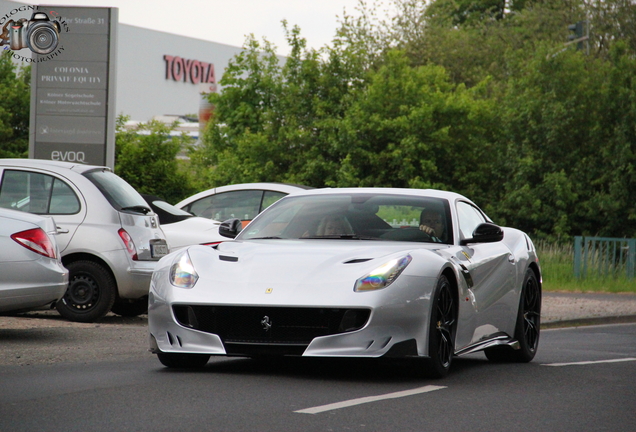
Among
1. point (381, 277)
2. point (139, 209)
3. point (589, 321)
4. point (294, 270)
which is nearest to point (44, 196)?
point (139, 209)

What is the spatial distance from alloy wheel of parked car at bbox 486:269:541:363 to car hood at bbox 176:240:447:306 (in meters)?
1.95

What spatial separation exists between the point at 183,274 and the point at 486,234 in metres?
2.37

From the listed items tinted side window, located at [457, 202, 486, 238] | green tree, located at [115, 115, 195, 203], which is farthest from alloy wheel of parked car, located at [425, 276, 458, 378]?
green tree, located at [115, 115, 195, 203]

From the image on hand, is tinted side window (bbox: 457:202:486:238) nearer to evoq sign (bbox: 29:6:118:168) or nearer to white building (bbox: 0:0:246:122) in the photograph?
evoq sign (bbox: 29:6:118:168)

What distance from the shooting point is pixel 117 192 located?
11.9 m

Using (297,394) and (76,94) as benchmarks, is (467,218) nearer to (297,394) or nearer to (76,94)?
(297,394)

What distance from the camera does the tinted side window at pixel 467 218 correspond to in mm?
8617

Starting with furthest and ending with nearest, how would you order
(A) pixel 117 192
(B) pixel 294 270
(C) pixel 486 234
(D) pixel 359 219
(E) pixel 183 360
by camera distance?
(A) pixel 117 192, (D) pixel 359 219, (C) pixel 486 234, (E) pixel 183 360, (B) pixel 294 270

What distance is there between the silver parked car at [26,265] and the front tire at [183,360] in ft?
7.28

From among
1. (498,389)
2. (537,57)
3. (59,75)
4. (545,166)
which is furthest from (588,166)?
(498,389)

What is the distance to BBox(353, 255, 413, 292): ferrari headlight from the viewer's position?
6.97 metres

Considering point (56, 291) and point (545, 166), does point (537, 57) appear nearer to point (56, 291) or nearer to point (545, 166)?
point (545, 166)
